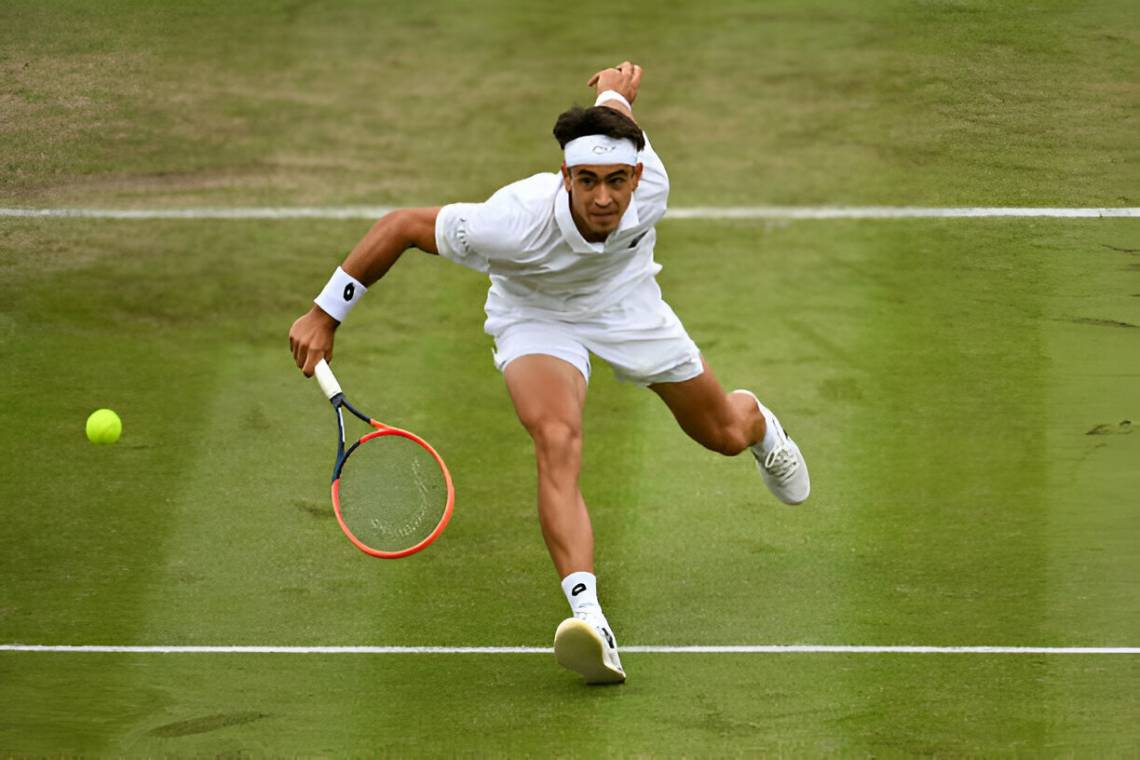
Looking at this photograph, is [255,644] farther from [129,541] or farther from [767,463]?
[767,463]

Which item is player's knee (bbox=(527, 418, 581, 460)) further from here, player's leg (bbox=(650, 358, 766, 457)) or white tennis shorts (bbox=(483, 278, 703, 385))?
player's leg (bbox=(650, 358, 766, 457))

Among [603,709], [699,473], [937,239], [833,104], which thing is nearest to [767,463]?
[699,473]

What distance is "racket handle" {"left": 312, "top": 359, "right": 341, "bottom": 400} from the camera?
6277 mm

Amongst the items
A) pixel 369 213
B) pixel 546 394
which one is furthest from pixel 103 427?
pixel 369 213

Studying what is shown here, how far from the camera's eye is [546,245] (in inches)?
252

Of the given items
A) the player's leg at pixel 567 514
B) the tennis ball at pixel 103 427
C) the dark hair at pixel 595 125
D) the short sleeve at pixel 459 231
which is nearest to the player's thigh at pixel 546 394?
the player's leg at pixel 567 514

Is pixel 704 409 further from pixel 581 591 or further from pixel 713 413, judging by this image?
pixel 581 591

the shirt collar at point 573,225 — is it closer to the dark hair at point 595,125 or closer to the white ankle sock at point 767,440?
the dark hair at point 595,125

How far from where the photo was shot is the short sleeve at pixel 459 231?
6.35m

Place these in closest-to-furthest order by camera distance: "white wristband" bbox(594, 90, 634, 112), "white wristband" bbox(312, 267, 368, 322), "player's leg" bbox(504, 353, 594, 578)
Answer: "player's leg" bbox(504, 353, 594, 578), "white wristband" bbox(312, 267, 368, 322), "white wristband" bbox(594, 90, 634, 112)

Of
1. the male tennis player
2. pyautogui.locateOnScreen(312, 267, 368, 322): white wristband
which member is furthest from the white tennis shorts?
pyautogui.locateOnScreen(312, 267, 368, 322): white wristband

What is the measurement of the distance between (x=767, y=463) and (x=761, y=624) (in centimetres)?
82

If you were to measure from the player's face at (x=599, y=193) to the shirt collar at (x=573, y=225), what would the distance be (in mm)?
27

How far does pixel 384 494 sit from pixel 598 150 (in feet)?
4.50
